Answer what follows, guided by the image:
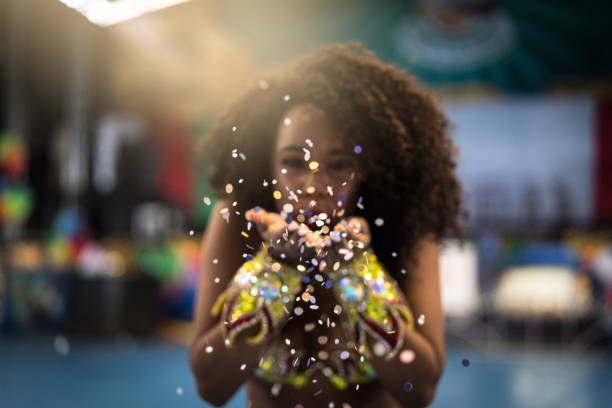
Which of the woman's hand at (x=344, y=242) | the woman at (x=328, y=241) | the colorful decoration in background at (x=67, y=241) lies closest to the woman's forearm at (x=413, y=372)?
the woman at (x=328, y=241)

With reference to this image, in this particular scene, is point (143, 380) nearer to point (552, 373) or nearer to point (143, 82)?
point (552, 373)

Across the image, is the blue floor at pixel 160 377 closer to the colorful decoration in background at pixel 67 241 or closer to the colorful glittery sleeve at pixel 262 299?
the colorful decoration in background at pixel 67 241

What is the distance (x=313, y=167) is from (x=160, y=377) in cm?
379

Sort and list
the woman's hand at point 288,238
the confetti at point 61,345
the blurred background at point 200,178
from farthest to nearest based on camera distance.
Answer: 1. the blurred background at point 200,178
2. the confetti at point 61,345
3. the woman's hand at point 288,238

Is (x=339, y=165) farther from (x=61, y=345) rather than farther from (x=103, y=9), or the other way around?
(x=61, y=345)

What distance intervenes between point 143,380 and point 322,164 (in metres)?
3.72

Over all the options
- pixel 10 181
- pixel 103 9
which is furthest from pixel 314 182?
pixel 10 181

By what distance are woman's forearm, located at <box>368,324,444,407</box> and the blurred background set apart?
3.54m

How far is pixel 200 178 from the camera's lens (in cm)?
576

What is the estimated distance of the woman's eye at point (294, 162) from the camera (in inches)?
43.2

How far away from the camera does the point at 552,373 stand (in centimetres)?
489

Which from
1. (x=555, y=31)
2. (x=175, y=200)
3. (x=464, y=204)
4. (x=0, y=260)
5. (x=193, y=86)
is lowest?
(x=0, y=260)

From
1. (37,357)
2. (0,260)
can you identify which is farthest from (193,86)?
(37,357)

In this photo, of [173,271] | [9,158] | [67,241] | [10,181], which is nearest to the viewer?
[9,158]
